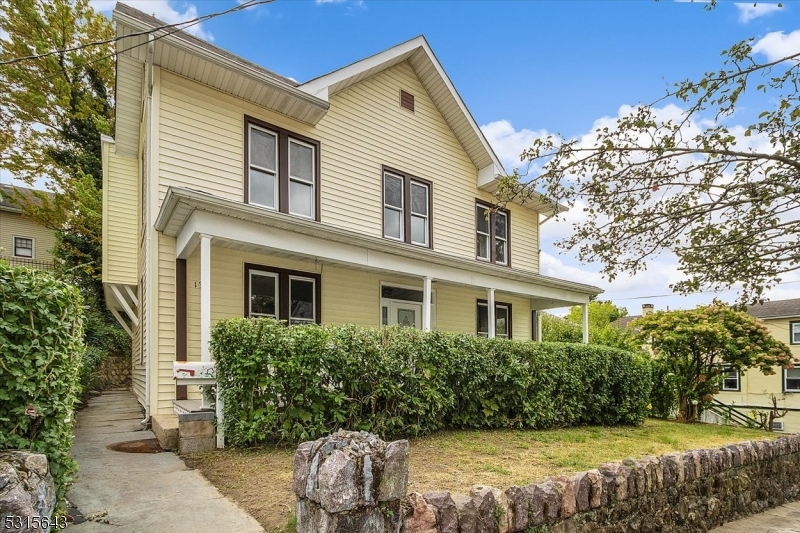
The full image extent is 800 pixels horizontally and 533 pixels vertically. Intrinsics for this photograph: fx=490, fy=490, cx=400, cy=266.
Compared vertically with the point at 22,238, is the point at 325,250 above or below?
below

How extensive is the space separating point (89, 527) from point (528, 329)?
12531mm

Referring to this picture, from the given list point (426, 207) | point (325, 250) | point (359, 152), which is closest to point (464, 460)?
point (325, 250)

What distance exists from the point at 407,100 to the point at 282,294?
5.91 m

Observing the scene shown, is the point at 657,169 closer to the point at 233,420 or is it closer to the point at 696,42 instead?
the point at 696,42

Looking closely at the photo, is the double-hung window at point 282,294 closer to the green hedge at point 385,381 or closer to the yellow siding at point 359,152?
the yellow siding at point 359,152

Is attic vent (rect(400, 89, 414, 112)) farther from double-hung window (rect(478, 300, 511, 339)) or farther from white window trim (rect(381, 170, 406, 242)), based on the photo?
double-hung window (rect(478, 300, 511, 339))

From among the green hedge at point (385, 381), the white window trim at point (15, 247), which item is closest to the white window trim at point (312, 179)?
the green hedge at point (385, 381)

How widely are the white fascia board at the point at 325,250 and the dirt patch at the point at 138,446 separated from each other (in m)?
2.68

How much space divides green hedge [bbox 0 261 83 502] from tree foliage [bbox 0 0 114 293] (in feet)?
43.0

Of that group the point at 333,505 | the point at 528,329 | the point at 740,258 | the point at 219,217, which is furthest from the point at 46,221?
the point at 740,258

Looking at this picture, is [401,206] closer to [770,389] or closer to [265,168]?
[265,168]

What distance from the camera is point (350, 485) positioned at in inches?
107

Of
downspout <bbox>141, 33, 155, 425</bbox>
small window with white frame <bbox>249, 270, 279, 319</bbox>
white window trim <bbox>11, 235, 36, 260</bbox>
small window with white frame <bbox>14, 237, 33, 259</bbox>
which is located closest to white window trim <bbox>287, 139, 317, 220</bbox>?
small window with white frame <bbox>249, 270, 279, 319</bbox>

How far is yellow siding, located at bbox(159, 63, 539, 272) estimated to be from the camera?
8.19 metres
